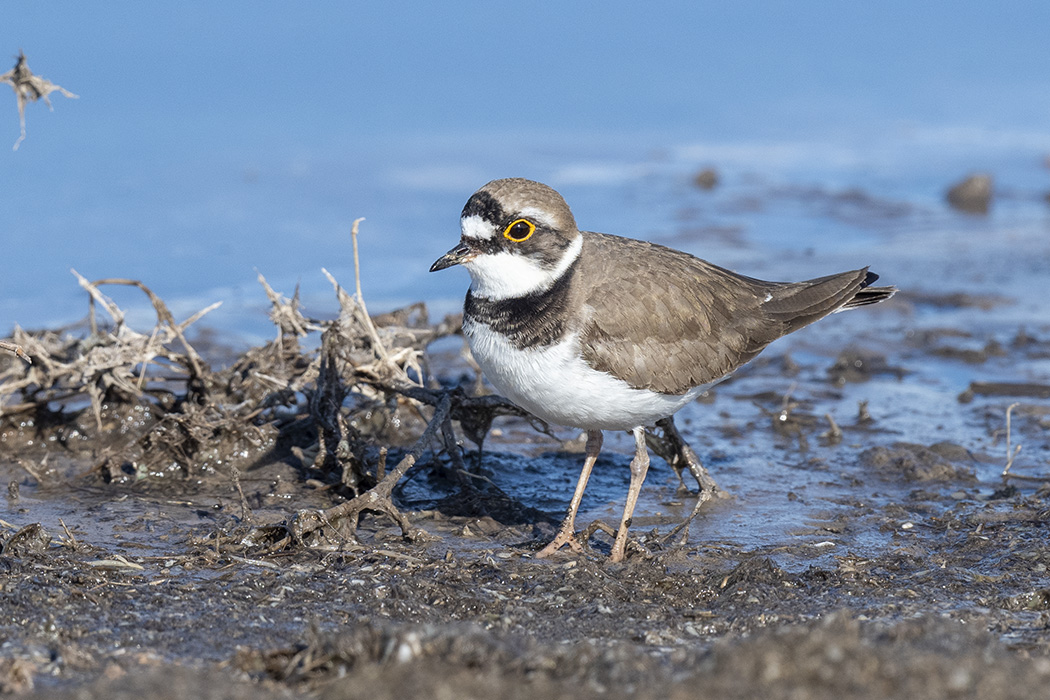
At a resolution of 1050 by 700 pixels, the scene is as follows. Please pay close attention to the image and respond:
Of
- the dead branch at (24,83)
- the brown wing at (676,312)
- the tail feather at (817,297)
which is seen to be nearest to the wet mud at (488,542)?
the brown wing at (676,312)

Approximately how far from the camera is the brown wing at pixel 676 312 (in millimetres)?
5363

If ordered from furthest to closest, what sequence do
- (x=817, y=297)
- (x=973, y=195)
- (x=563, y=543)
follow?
(x=973, y=195) → (x=817, y=297) → (x=563, y=543)

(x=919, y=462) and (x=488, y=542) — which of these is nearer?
(x=488, y=542)

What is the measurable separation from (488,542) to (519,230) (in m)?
1.54

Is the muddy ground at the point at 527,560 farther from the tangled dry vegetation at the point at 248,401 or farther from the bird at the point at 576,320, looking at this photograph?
the bird at the point at 576,320

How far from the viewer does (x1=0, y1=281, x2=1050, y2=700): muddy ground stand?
362 centimetres

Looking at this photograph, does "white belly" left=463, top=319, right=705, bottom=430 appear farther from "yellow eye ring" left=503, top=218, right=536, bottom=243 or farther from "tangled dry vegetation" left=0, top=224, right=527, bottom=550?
"tangled dry vegetation" left=0, top=224, right=527, bottom=550

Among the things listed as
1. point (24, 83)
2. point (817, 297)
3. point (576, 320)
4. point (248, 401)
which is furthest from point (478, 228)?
point (24, 83)

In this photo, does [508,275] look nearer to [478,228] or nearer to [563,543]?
[478,228]

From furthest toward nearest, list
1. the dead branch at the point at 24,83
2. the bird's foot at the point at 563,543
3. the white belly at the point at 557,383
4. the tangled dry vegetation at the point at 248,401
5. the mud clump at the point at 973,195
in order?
the mud clump at the point at 973,195 → the dead branch at the point at 24,83 → the tangled dry vegetation at the point at 248,401 → the bird's foot at the point at 563,543 → the white belly at the point at 557,383

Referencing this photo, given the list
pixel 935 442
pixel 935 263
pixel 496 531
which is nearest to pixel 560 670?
pixel 496 531

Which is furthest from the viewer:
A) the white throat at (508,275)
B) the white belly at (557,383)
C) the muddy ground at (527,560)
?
the white throat at (508,275)

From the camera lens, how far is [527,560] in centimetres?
539

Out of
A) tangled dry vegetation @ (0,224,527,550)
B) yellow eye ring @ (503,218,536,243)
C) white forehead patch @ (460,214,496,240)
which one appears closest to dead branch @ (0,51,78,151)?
tangled dry vegetation @ (0,224,527,550)
